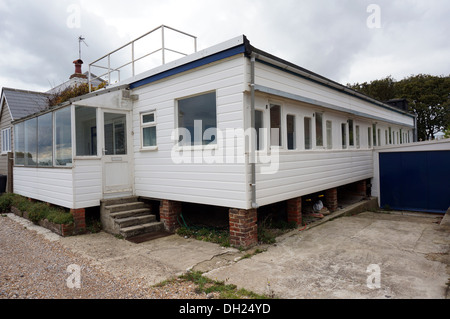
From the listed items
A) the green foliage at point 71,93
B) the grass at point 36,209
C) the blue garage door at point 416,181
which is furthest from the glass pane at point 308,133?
the green foliage at point 71,93

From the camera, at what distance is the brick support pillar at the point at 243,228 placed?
551 centimetres

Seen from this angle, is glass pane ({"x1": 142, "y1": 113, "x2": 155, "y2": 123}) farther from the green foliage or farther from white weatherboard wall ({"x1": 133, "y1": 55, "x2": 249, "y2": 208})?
the green foliage

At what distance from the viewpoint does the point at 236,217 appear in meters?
5.60

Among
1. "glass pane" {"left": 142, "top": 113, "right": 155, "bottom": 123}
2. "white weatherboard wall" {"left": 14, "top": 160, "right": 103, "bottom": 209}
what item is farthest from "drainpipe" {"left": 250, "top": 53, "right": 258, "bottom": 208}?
"white weatherboard wall" {"left": 14, "top": 160, "right": 103, "bottom": 209}

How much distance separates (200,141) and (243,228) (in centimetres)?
201

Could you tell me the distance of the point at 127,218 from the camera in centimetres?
697

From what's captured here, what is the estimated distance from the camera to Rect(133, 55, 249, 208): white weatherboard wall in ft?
18.1

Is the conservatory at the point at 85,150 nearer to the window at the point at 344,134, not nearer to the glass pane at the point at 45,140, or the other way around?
the glass pane at the point at 45,140

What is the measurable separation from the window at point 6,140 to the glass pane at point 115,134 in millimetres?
9812

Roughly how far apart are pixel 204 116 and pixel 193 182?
1.44m

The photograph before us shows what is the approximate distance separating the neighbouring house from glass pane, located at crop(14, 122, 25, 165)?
2.97 feet
